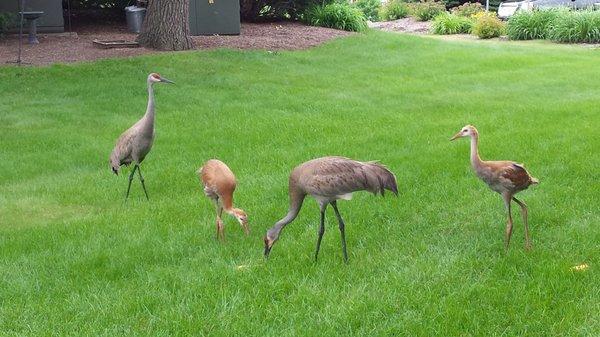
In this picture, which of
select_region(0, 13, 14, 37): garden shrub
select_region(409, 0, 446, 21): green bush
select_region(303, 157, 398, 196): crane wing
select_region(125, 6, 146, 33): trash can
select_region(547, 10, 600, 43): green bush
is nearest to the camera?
select_region(303, 157, 398, 196): crane wing

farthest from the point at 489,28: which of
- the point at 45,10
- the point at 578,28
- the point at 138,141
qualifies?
the point at 138,141

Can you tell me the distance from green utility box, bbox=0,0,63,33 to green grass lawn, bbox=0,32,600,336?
21.8 ft

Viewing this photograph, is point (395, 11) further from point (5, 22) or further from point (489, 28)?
point (5, 22)

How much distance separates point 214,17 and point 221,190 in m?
14.7

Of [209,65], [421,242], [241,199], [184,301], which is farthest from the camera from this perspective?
[209,65]

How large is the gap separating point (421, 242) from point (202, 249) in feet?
6.07

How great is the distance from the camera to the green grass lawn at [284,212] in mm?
5223

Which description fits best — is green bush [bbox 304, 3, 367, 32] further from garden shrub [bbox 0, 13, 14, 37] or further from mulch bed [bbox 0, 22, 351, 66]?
garden shrub [bbox 0, 13, 14, 37]

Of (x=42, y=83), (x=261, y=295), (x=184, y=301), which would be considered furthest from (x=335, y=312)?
(x=42, y=83)

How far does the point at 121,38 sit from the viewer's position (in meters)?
19.1

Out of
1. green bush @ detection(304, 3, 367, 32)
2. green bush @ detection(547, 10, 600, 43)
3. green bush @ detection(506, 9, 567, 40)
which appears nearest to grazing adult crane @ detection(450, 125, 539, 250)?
green bush @ detection(547, 10, 600, 43)

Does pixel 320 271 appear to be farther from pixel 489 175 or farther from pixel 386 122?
pixel 386 122

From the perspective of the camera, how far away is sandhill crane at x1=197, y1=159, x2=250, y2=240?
21.1ft

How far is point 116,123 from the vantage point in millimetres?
11328
